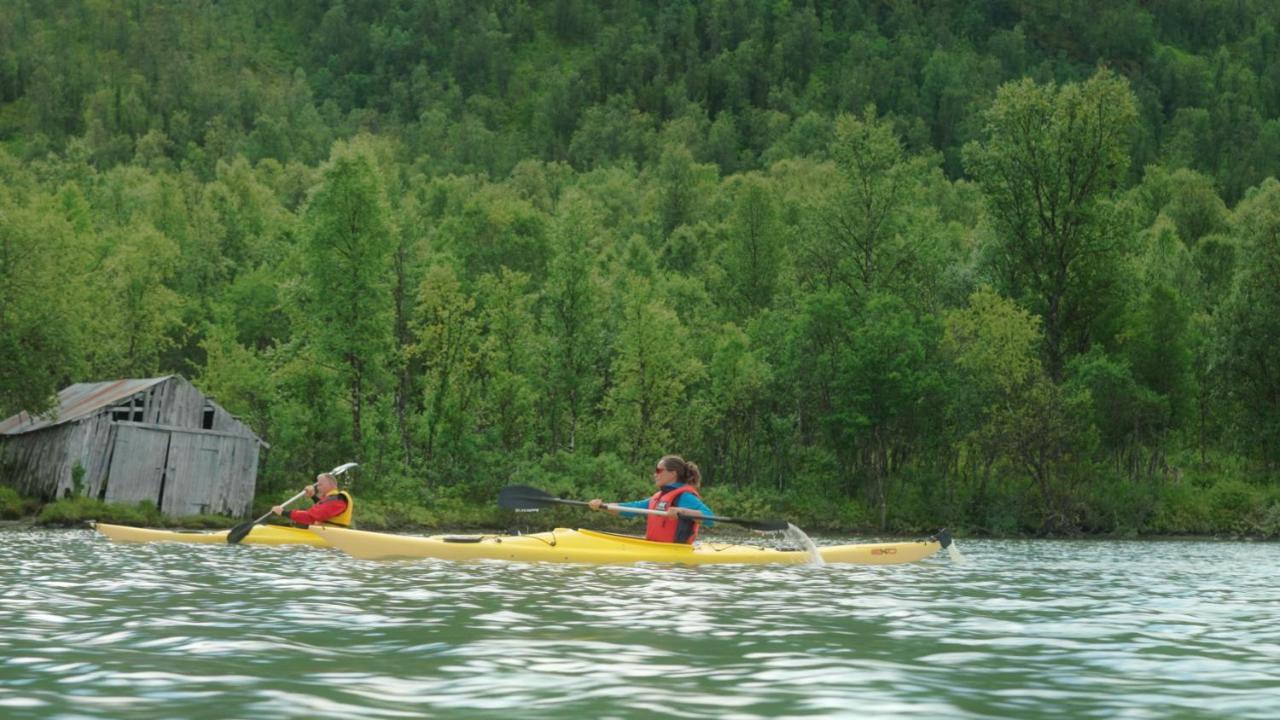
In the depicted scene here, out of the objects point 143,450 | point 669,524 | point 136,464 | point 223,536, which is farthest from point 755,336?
point 669,524

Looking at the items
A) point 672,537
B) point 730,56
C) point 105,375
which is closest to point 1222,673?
point 672,537

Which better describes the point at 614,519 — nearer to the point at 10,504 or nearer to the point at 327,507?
the point at 10,504

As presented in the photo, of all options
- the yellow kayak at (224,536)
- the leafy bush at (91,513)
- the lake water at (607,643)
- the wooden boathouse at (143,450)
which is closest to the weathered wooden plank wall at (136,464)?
the wooden boathouse at (143,450)

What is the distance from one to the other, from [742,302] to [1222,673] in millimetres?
56544

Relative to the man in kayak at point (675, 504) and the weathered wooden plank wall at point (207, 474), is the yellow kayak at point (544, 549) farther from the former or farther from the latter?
the weathered wooden plank wall at point (207, 474)

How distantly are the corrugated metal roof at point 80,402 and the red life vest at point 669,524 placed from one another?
2088 centimetres

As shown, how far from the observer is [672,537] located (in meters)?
20.1

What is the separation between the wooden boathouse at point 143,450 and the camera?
36.8 meters

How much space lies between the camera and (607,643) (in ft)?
34.1

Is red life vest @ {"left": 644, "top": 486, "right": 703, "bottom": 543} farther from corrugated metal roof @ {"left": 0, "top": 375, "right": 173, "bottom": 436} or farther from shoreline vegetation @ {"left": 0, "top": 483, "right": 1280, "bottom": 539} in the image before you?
corrugated metal roof @ {"left": 0, "top": 375, "right": 173, "bottom": 436}

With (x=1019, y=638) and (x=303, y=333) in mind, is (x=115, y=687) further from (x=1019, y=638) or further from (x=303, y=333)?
(x=303, y=333)

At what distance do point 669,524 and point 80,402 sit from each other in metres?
25.4

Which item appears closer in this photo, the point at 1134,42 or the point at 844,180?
the point at 844,180

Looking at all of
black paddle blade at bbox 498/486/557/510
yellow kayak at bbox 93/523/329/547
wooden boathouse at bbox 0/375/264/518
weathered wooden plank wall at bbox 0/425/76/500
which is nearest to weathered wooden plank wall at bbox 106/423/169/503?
wooden boathouse at bbox 0/375/264/518
